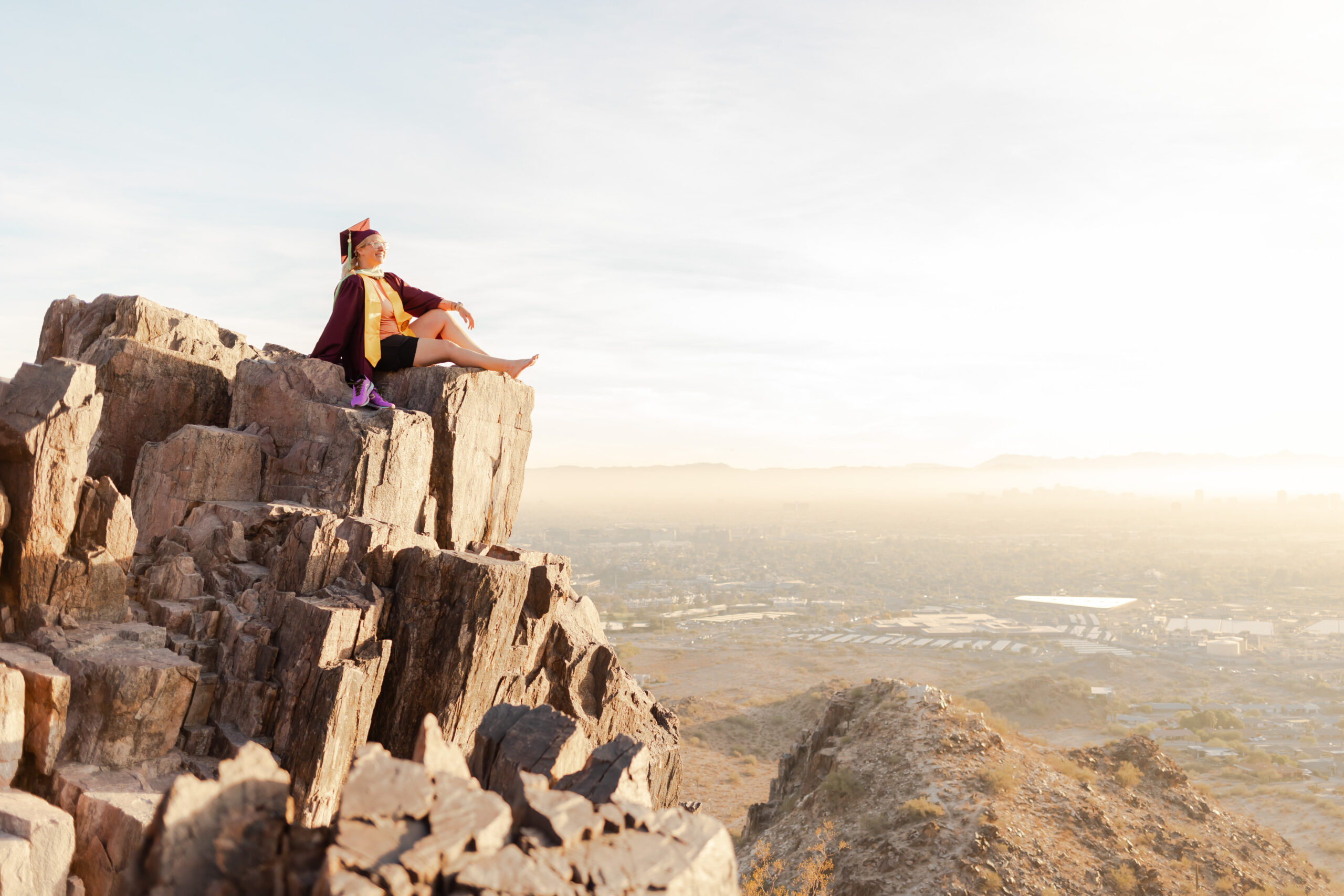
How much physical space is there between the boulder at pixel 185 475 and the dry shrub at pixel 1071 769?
111 feet

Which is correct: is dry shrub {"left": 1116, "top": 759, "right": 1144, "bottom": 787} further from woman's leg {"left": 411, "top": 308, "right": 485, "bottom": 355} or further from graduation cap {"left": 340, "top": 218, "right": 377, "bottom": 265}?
graduation cap {"left": 340, "top": 218, "right": 377, "bottom": 265}

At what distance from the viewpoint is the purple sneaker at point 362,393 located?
579 inches

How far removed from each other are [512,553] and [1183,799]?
34927 mm

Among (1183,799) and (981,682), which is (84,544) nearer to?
(1183,799)

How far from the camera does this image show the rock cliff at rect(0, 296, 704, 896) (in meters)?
4.55

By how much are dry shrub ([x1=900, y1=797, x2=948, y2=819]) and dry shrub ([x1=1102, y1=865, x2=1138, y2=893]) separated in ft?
17.7

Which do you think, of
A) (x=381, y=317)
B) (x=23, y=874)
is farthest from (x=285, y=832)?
(x=381, y=317)

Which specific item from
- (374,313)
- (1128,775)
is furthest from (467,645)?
(1128,775)

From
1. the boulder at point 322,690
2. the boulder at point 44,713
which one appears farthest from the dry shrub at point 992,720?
the boulder at point 44,713

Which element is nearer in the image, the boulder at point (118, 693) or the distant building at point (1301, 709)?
the boulder at point (118, 693)

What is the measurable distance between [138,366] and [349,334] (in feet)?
11.5

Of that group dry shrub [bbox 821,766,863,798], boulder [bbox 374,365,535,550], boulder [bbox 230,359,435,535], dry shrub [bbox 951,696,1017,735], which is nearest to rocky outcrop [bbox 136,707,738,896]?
boulder [bbox 230,359,435,535]

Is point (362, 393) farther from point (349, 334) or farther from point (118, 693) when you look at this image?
point (118, 693)

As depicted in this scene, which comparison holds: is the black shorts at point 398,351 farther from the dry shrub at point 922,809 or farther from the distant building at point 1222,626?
the distant building at point 1222,626
